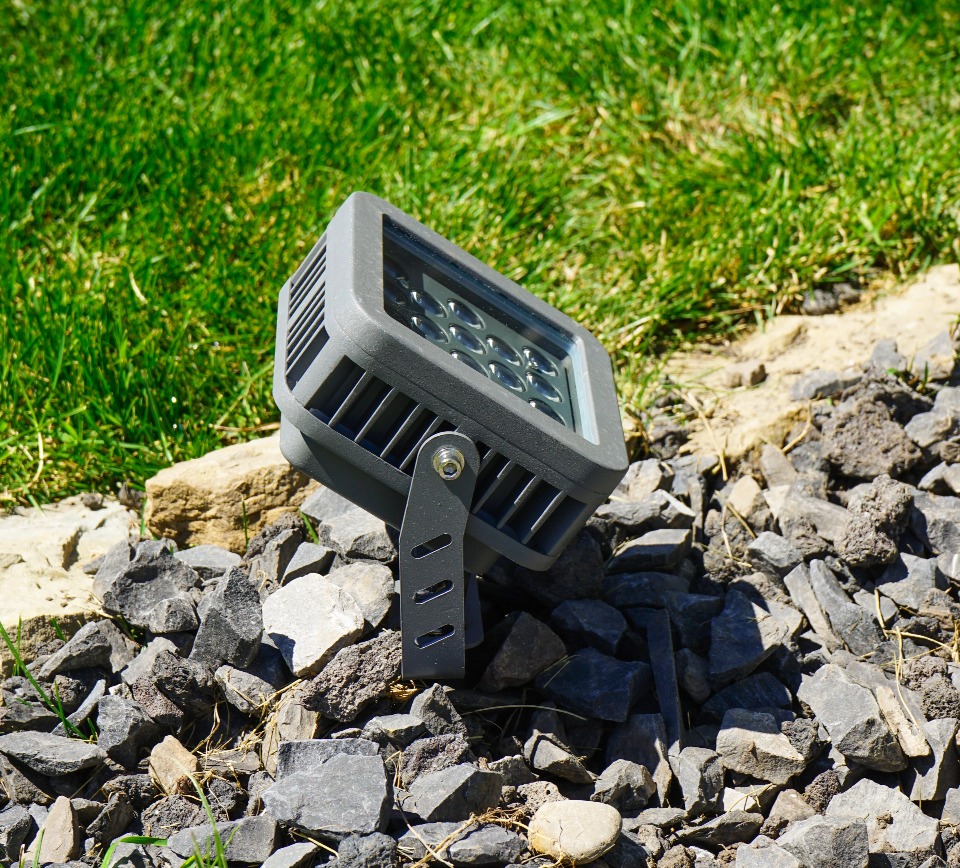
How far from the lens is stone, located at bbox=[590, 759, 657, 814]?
6.32ft

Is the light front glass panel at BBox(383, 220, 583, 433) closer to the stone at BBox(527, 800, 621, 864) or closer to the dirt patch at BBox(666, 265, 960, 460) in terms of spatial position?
the stone at BBox(527, 800, 621, 864)

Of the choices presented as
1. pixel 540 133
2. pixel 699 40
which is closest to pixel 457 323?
pixel 540 133

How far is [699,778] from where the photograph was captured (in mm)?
1954

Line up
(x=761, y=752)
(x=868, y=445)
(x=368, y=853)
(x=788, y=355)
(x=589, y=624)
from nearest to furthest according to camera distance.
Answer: (x=368, y=853)
(x=761, y=752)
(x=589, y=624)
(x=868, y=445)
(x=788, y=355)

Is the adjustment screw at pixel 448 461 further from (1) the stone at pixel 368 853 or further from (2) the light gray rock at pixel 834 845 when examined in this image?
(2) the light gray rock at pixel 834 845

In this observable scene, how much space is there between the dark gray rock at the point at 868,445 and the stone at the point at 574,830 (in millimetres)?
1224

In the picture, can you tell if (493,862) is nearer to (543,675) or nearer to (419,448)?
(543,675)

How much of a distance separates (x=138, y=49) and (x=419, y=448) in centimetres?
350

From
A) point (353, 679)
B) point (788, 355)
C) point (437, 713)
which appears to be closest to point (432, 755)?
point (437, 713)

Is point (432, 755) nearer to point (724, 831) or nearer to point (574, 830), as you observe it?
point (574, 830)

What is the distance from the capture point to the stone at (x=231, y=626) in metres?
2.03

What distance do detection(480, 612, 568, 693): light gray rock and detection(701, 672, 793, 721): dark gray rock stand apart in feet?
1.07

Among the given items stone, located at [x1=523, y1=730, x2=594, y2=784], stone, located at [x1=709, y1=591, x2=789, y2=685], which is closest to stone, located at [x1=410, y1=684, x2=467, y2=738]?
stone, located at [x1=523, y1=730, x2=594, y2=784]

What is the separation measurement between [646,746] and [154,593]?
3.50ft
